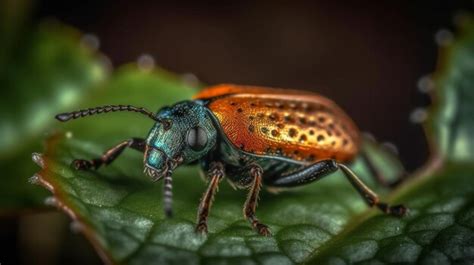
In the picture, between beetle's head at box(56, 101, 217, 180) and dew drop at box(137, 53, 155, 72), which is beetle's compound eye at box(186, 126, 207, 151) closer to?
beetle's head at box(56, 101, 217, 180)

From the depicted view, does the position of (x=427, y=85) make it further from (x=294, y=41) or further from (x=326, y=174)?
(x=294, y=41)

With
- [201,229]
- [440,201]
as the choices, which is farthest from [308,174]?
[201,229]

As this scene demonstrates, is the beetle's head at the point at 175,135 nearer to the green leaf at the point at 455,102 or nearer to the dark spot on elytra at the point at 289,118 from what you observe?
the dark spot on elytra at the point at 289,118

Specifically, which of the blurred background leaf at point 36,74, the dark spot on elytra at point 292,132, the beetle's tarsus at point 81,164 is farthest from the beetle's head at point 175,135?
the blurred background leaf at point 36,74

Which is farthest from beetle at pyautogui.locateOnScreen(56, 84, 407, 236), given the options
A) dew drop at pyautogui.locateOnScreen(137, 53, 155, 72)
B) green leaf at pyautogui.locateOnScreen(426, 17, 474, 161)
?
dew drop at pyautogui.locateOnScreen(137, 53, 155, 72)

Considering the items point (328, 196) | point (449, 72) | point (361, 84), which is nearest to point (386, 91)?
point (361, 84)
